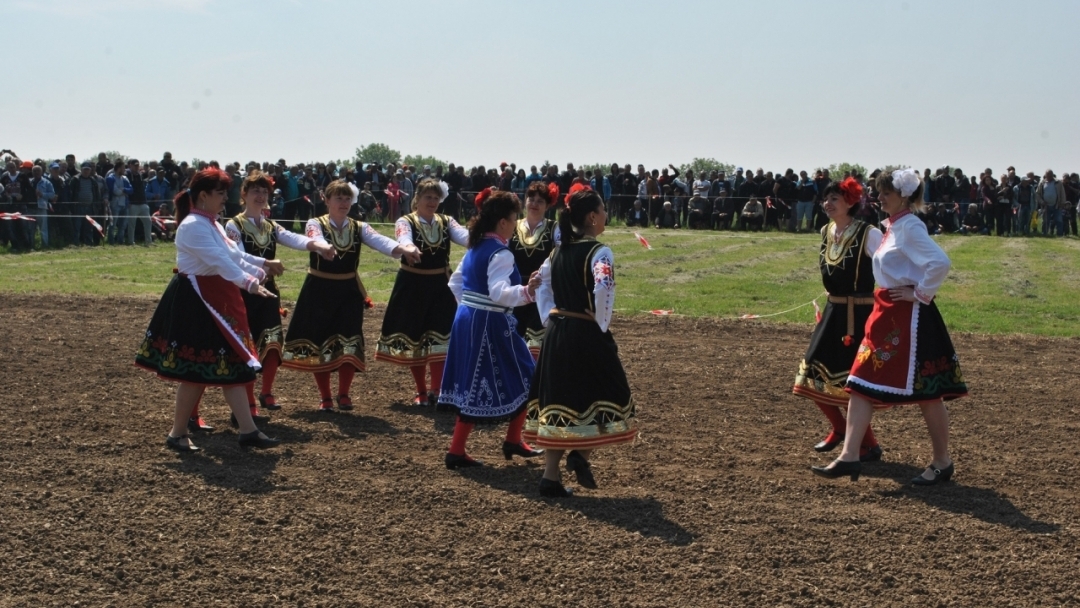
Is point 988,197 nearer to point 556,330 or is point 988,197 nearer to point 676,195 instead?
point 676,195

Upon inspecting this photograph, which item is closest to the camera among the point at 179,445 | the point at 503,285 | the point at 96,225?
the point at 503,285

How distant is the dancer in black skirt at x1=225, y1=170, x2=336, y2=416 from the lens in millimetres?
8188

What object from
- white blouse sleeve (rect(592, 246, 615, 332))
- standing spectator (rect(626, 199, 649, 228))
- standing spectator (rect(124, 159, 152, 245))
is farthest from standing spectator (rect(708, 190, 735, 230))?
white blouse sleeve (rect(592, 246, 615, 332))

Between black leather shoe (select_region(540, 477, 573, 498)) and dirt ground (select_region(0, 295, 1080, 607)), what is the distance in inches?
2.5

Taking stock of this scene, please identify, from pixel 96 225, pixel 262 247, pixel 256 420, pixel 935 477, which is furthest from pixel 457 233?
pixel 96 225

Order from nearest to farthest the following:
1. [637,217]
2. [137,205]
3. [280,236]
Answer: [280,236]
[137,205]
[637,217]

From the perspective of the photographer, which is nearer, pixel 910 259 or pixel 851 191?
pixel 910 259

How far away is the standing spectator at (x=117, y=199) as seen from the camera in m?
21.9

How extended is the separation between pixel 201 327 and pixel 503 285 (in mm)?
1917

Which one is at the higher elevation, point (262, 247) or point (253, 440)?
point (262, 247)

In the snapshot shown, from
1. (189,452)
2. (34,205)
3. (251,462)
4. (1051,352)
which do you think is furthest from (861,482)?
(34,205)

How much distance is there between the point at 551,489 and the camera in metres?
6.16

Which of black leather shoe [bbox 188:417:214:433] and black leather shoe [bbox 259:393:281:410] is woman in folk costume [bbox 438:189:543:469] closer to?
black leather shoe [bbox 188:417:214:433]

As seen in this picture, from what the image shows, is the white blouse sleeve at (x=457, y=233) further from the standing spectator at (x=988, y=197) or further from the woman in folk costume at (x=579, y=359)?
the standing spectator at (x=988, y=197)
